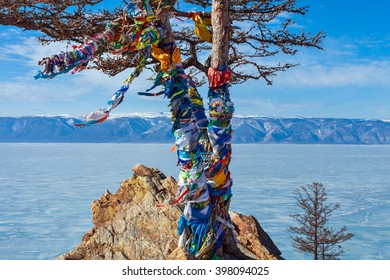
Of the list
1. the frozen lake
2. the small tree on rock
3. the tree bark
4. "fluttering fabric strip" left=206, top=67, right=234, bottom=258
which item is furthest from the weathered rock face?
the frozen lake

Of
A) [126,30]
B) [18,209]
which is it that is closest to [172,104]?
[126,30]

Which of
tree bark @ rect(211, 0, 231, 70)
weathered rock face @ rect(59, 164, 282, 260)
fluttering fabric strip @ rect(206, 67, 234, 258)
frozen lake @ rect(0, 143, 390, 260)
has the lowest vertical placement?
frozen lake @ rect(0, 143, 390, 260)

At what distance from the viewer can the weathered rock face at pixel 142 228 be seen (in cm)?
732

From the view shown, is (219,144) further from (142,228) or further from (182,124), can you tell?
(142,228)

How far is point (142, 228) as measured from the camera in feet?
24.8

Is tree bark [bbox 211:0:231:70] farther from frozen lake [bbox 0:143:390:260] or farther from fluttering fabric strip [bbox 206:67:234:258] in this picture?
A: frozen lake [bbox 0:143:390:260]

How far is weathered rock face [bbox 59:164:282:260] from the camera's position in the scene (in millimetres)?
7324

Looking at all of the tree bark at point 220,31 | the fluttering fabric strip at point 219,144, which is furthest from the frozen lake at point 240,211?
the tree bark at point 220,31

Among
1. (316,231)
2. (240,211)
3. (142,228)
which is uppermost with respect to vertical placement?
(142,228)

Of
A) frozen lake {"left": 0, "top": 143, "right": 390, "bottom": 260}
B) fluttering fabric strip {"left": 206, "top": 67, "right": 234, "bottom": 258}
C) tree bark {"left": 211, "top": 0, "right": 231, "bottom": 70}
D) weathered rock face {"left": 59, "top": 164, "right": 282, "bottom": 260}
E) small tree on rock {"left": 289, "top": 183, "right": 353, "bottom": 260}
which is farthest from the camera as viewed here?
frozen lake {"left": 0, "top": 143, "right": 390, "bottom": 260}

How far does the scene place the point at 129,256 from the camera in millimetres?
7301

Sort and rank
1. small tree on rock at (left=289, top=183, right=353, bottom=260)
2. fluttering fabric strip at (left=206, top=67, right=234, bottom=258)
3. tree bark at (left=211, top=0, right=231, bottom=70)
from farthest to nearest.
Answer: small tree on rock at (left=289, top=183, right=353, bottom=260), fluttering fabric strip at (left=206, top=67, right=234, bottom=258), tree bark at (left=211, top=0, right=231, bottom=70)

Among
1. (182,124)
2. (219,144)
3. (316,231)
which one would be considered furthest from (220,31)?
(316,231)

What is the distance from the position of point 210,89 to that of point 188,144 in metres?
0.96
